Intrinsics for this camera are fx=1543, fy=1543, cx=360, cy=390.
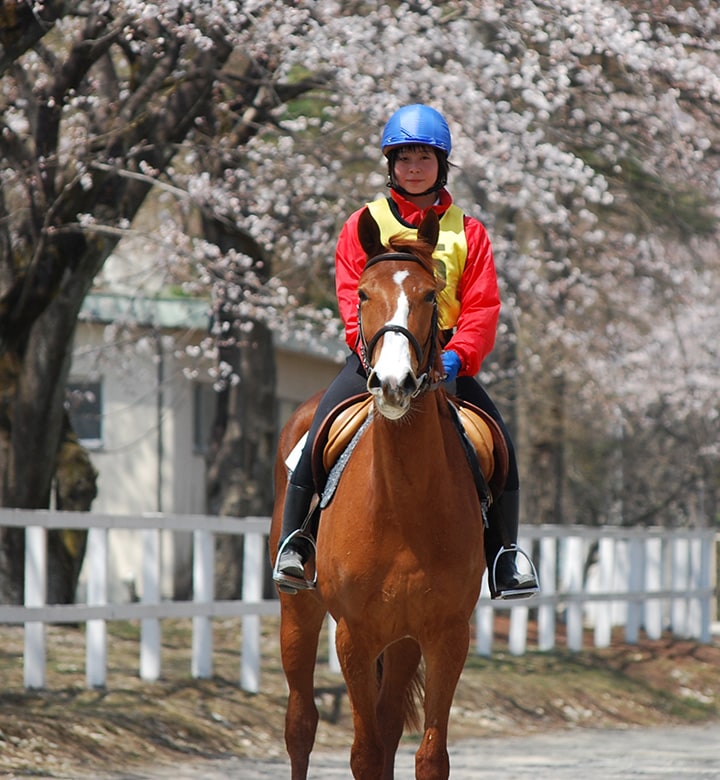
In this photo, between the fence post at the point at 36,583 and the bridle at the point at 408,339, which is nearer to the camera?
the bridle at the point at 408,339

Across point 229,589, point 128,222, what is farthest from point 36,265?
point 229,589

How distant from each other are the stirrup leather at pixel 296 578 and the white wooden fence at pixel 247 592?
3686mm

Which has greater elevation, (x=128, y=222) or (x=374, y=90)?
Result: (x=374, y=90)

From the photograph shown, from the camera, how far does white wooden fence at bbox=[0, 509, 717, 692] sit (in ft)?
33.8

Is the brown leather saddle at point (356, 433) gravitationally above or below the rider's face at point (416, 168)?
below

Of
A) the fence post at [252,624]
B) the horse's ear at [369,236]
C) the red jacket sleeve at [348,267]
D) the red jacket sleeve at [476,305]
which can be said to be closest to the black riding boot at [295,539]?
the red jacket sleeve at [348,267]

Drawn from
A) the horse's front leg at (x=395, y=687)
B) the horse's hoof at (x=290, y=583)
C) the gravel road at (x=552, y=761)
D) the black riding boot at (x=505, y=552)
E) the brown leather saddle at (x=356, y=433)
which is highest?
the brown leather saddle at (x=356, y=433)

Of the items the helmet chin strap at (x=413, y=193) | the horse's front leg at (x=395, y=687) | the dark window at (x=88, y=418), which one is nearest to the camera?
the helmet chin strap at (x=413, y=193)

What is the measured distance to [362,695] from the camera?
239 inches

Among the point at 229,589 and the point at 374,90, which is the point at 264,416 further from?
the point at 374,90

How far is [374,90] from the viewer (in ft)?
43.1

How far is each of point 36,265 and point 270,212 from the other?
504 cm

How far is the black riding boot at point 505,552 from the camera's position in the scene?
21.2 ft

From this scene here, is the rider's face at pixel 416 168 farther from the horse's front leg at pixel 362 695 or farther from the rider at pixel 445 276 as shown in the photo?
the horse's front leg at pixel 362 695
